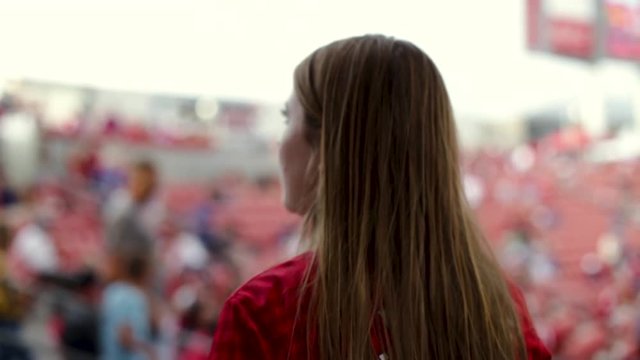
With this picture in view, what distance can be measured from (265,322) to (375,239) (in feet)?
0.36

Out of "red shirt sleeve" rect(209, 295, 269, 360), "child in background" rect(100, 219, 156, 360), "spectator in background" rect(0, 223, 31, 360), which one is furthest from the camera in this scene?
"child in background" rect(100, 219, 156, 360)

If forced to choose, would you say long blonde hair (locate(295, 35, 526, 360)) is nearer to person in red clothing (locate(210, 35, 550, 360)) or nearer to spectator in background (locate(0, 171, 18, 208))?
person in red clothing (locate(210, 35, 550, 360))

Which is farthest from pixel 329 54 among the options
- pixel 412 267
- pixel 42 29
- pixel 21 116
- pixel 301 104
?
pixel 21 116

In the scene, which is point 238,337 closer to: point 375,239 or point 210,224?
point 375,239

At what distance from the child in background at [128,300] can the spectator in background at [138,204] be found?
6 cm

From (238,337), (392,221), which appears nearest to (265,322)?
(238,337)

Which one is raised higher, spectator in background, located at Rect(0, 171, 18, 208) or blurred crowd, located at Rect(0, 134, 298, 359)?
spectator in background, located at Rect(0, 171, 18, 208)

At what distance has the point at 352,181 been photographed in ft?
1.97

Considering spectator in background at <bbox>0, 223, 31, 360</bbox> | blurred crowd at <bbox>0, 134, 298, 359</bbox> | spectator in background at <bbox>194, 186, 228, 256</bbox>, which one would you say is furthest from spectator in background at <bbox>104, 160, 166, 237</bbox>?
spectator in background at <bbox>0, 223, 31, 360</bbox>

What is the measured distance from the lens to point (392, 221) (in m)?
0.59

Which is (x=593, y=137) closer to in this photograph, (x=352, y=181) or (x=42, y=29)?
(x=42, y=29)

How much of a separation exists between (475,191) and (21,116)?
303 centimetres

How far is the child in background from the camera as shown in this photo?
2.75 meters

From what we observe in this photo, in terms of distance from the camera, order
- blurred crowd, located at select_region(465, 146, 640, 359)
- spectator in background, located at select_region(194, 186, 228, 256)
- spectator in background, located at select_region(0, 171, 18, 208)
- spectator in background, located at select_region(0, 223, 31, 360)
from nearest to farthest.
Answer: spectator in background, located at select_region(0, 223, 31, 360) → spectator in background, located at select_region(0, 171, 18, 208) → spectator in background, located at select_region(194, 186, 228, 256) → blurred crowd, located at select_region(465, 146, 640, 359)
